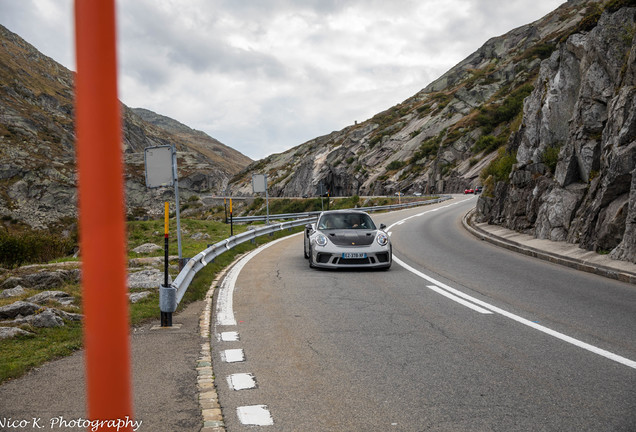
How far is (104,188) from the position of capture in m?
0.96

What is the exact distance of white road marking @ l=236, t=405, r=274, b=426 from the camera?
345 centimetres

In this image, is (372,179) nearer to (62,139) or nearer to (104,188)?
(62,139)

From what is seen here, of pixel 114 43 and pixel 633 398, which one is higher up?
pixel 114 43

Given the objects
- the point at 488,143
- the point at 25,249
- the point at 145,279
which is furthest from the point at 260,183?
the point at 488,143

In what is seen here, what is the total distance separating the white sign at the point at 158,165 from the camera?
35.8 ft

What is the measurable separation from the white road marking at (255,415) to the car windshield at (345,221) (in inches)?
365

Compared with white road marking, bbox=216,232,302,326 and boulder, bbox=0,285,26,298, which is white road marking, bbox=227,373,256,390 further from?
boulder, bbox=0,285,26,298

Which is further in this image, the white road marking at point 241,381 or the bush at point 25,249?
the bush at point 25,249

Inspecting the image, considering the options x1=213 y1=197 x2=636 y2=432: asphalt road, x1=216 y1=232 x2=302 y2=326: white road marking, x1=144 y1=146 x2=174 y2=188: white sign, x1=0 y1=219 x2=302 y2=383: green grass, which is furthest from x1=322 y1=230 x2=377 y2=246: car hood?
x1=144 y1=146 x2=174 y2=188: white sign

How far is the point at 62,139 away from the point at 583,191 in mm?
101901

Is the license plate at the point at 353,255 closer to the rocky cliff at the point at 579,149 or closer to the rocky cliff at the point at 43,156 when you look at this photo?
the rocky cliff at the point at 579,149

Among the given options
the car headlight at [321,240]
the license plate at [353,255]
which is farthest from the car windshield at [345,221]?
the license plate at [353,255]

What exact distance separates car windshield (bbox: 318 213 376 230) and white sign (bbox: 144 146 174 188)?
161 inches

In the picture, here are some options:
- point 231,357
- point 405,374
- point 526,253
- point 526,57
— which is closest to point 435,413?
point 405,374
